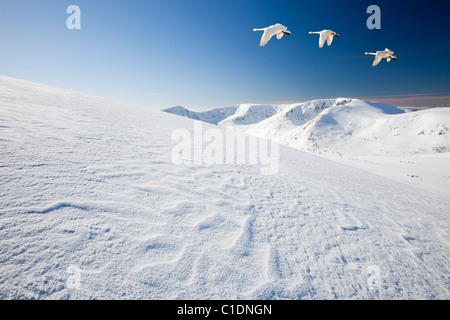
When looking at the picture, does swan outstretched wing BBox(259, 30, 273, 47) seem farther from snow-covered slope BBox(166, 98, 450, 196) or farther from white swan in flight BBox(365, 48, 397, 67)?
snow-covered slope BBox(166, 98, 450, 196)

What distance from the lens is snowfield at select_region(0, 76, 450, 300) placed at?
2.03m

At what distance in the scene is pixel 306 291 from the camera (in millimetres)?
2199

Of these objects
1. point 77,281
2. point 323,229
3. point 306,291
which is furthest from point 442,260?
point 77,281

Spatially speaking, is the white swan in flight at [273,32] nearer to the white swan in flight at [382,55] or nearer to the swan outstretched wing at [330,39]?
the swan outstretched wing at [330,39]

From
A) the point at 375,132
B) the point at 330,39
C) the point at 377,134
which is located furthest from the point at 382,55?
the point at 375,132

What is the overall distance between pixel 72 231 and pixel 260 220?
277cm

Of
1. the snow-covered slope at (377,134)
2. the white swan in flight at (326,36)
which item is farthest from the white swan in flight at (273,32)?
the snow-covered slope at (377,134)

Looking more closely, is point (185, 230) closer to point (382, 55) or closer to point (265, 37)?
point (265, 37)

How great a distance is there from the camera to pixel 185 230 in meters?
2.79

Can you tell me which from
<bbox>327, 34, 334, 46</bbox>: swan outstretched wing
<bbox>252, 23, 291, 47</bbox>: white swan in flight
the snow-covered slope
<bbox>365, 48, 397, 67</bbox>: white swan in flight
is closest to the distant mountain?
the snow-covered slope

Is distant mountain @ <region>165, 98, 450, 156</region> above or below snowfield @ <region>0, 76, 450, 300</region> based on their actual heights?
above

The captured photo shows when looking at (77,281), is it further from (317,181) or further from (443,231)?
(443,231)

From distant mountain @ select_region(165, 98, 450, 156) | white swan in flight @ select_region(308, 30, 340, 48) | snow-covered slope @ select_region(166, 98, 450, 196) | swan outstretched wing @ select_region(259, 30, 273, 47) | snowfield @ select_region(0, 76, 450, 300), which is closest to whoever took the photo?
snowfield @ select_region(0, 76, 450, 300)

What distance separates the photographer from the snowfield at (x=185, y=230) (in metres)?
2.03
